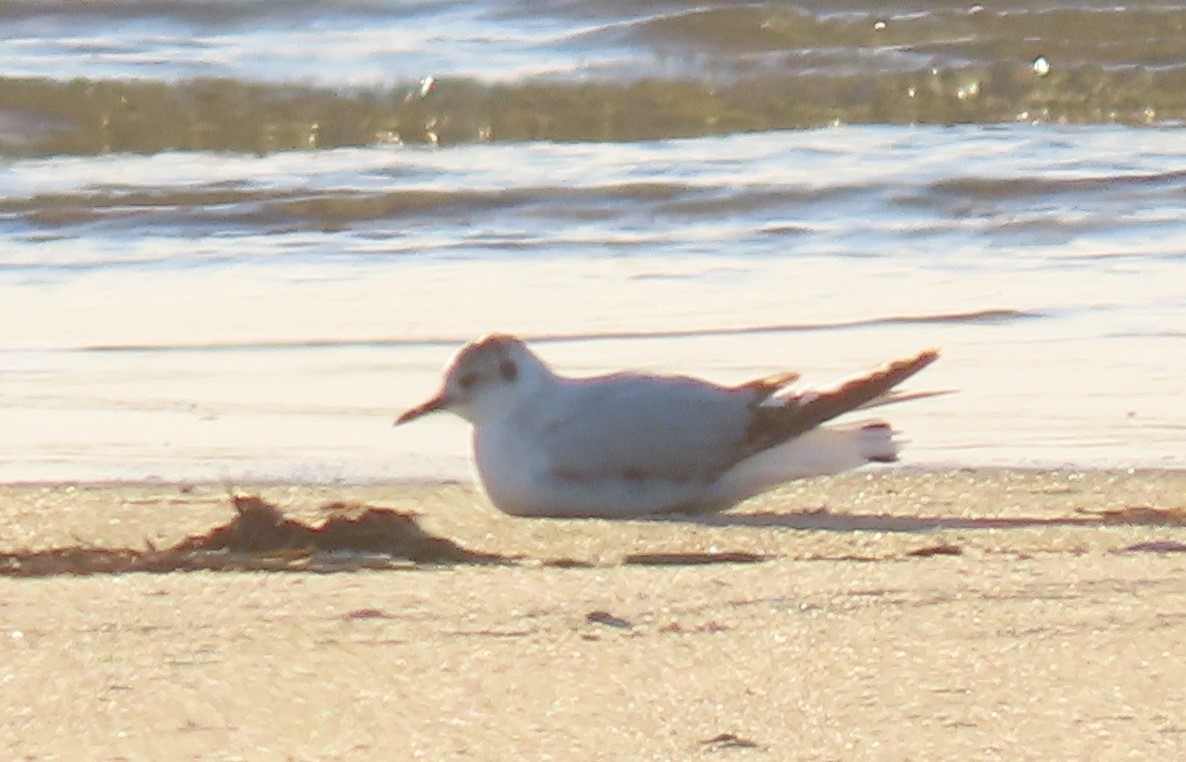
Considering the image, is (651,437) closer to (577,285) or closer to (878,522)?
(878,522)

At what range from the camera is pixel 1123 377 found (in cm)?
550

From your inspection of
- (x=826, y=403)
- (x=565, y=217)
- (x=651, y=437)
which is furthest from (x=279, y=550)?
(x=565, y=217)

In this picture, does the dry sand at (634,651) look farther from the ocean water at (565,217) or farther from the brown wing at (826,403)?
the ocean water at (565,217)

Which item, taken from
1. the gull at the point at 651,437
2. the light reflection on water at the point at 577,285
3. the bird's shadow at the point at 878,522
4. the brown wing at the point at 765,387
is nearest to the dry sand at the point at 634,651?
the bird's shadow at the point at 878,522

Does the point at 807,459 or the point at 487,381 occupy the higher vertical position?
the point at 487,381

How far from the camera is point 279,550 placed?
3832 millimetres

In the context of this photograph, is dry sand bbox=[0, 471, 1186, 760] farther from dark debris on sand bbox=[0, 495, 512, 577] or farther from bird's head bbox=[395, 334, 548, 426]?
bird's head bbox=[395, 334, 548, 426]

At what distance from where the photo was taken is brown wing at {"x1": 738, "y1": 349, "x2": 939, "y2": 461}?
4422 mm

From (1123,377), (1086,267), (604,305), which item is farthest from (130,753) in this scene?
(1086,267)

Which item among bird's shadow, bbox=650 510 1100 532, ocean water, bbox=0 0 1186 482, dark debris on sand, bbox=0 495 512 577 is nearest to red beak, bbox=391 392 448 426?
ocean water, bbox=0 0 1186 482

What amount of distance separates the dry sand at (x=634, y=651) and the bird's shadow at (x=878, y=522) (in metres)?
0.02

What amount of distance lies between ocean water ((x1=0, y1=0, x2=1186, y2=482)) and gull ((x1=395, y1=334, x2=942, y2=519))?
360 millimetres

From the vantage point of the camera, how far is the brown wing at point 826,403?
442cm

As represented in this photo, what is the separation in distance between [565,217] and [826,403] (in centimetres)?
391
